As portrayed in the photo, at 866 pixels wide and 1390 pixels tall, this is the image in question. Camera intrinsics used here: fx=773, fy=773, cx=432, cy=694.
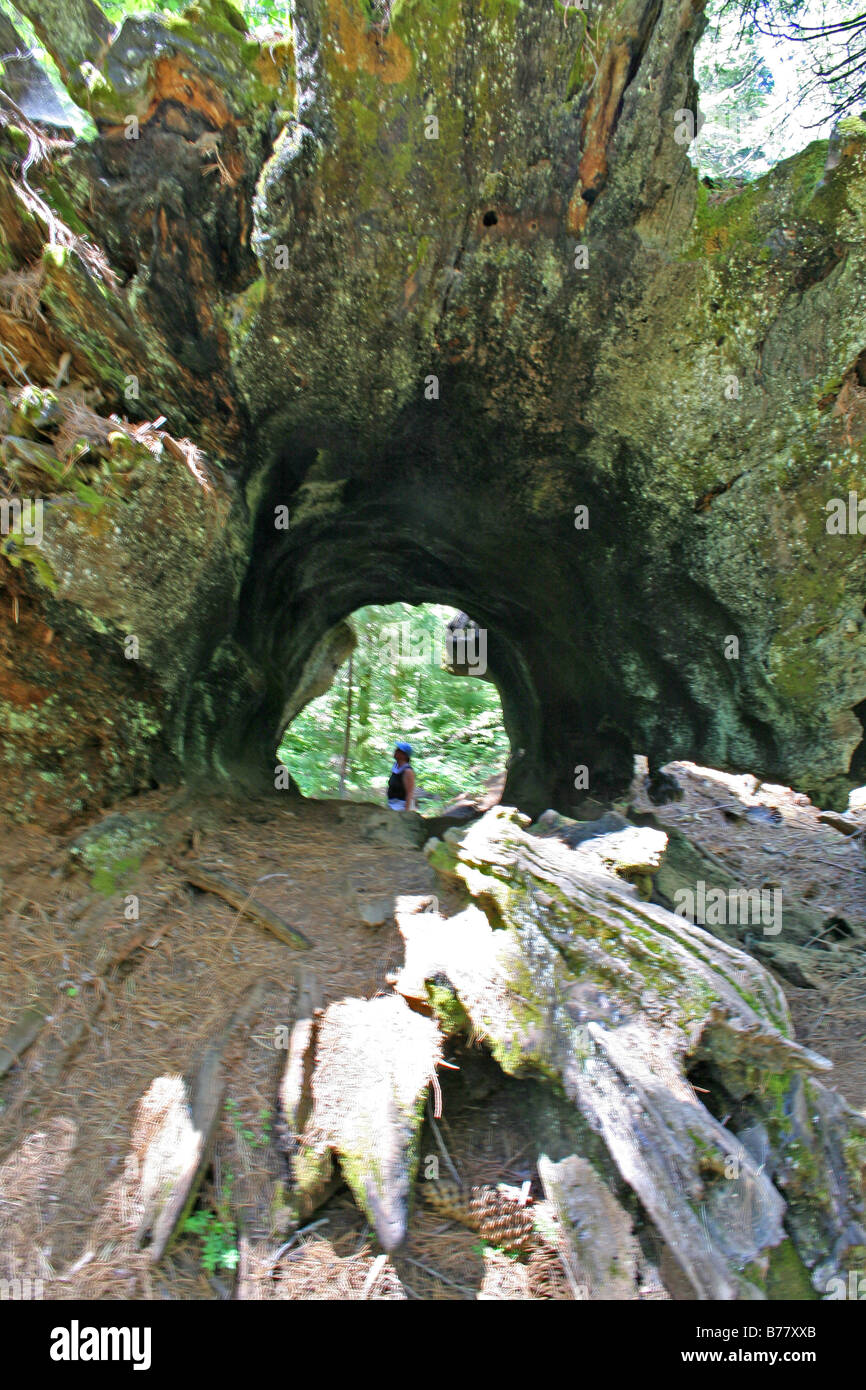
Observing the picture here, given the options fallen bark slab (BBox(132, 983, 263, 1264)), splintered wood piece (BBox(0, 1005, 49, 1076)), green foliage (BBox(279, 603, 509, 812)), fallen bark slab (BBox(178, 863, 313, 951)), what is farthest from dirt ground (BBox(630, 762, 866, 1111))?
green foliage (BBox(279, 603, 509, 812))

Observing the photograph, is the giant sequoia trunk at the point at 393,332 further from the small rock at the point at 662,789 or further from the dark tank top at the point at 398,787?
the dark tank top at the point at 398,787

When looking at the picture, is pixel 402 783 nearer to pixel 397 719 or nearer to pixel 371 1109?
pixel 371 1109

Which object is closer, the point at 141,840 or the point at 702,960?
the point at 702,960

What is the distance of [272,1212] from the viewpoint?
272 cm

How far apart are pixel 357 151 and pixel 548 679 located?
444 cm

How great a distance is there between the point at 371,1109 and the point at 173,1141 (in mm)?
749

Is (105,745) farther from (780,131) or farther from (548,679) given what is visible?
(780,131)

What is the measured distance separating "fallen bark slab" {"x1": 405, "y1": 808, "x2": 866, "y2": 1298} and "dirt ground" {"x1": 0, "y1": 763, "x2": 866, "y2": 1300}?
0.29 meters

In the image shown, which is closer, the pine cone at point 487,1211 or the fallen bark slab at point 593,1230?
the fallen bark slab at point 593,1230

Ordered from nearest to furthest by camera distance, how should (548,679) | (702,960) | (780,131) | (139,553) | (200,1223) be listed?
(200,1223) < (702,960) < (139,553) < (780,131) < (548,679)

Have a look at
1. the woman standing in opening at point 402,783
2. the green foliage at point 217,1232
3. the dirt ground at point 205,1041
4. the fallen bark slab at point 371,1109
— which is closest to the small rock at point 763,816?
the dirt ground at point 205,1041

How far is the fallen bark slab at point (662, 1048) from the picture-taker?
260 cm

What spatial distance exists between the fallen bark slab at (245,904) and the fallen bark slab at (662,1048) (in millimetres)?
761
